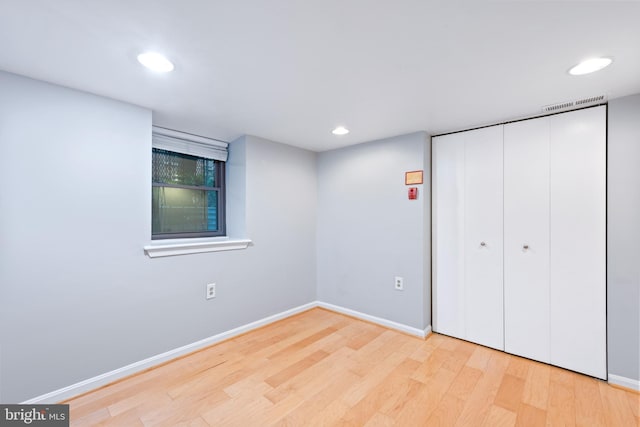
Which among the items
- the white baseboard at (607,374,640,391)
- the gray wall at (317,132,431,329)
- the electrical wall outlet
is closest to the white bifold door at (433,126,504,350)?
the gray wall at (317,132,431,329)

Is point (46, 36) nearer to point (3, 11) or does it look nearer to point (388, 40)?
point (3, 11)

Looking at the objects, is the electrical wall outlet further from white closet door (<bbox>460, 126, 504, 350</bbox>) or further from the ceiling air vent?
the ceiling air vent

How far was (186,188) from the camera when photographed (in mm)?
2865

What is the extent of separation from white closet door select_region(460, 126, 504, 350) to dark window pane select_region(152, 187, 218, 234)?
107 inches

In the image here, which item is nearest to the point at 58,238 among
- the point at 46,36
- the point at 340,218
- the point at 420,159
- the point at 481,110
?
the point at 46,36

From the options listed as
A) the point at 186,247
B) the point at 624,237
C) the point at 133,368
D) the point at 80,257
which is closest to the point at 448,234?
the point at 624,237

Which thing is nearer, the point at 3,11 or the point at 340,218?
the point at 3,11

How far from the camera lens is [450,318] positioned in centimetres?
272

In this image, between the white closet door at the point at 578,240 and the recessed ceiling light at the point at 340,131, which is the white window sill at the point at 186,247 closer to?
the recessed ceiling light at the point at 340,131

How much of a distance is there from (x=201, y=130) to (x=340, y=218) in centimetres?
183

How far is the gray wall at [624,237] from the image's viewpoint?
1.87m

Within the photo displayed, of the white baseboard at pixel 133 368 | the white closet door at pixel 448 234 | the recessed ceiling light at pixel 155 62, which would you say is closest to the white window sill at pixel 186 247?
the white baseboard at pixel 133 368

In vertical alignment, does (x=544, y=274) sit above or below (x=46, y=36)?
below

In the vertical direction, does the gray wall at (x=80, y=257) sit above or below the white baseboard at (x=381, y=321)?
above
